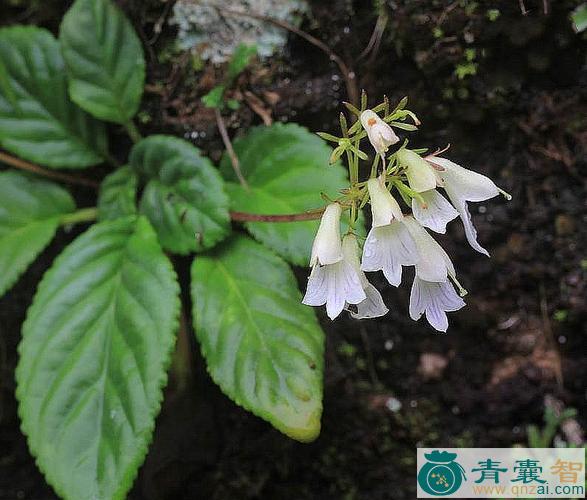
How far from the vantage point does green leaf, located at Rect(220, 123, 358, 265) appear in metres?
1.41

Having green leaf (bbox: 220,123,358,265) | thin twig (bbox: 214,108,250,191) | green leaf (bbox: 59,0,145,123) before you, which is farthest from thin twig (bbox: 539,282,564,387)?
green leaf (bbox: 59,0,145,123)

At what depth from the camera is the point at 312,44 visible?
176 cm

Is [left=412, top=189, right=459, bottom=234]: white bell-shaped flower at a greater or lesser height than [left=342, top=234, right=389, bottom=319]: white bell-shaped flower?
greater

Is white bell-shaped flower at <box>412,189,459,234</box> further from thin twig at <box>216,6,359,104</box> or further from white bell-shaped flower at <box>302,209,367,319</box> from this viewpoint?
thin twig at <box>216,6,359,104</box>

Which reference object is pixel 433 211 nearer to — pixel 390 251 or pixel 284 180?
pixel 390 251

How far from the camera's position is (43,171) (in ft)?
5.82

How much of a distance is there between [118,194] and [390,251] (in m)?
0.98

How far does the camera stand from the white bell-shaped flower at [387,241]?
3.04ft

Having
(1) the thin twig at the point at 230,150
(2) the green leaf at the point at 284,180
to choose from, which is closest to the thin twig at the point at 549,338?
(2) the green leaf at the point at 284,180

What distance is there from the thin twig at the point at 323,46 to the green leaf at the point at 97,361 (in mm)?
680

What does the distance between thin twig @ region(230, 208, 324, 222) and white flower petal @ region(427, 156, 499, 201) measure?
0.21 m

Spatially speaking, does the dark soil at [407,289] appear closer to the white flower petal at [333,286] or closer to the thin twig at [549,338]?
the thin twig at [549,338]

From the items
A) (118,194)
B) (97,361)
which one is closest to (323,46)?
(118,194)

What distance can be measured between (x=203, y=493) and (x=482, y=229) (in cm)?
109
